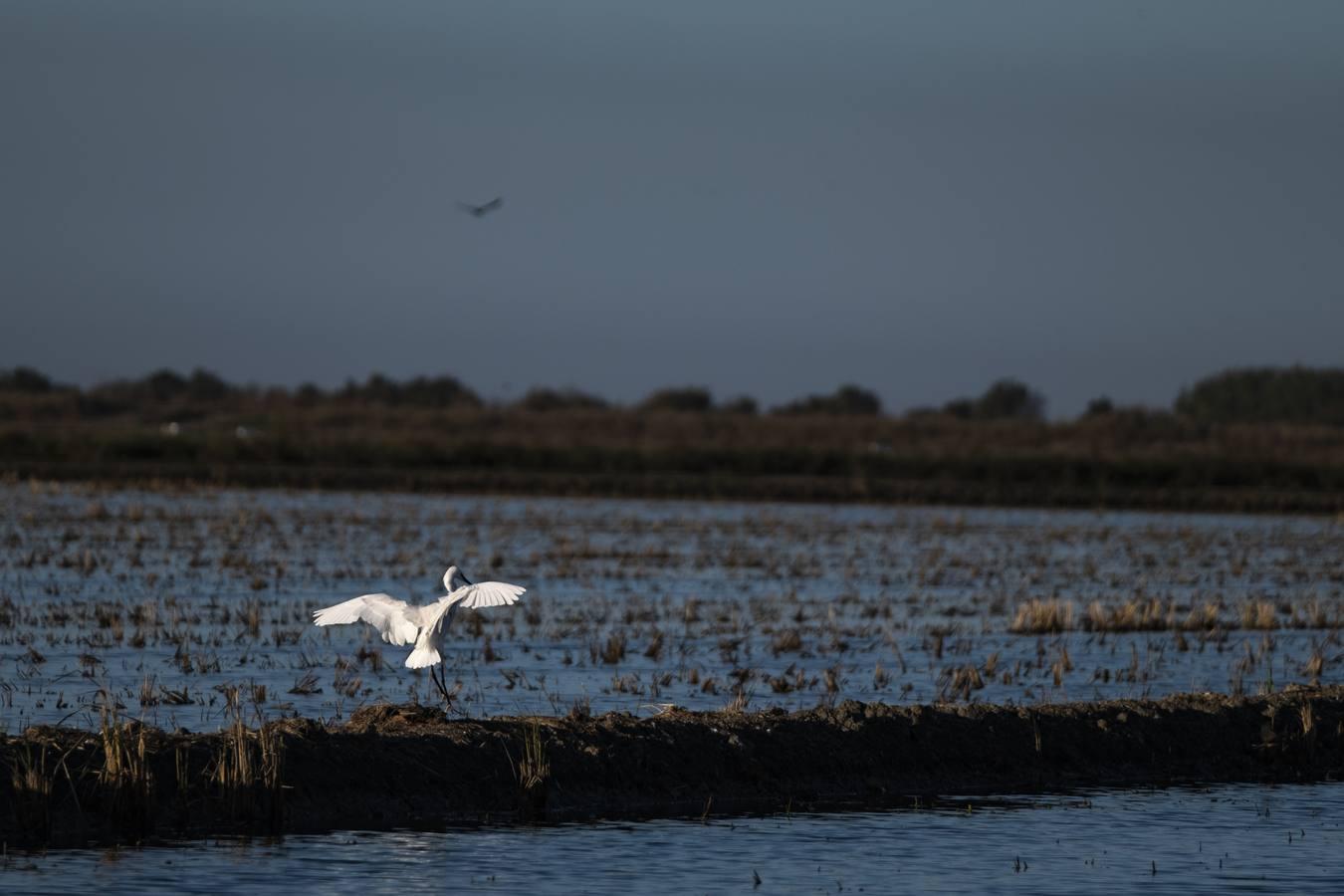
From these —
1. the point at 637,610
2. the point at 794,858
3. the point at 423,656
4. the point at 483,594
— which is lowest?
the point at 794,858

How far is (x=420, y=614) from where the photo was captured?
9.99m

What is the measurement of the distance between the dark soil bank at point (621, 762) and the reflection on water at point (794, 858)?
342mm

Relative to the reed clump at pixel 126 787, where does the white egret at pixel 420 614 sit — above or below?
above

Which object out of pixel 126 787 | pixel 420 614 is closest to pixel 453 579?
pixel 420 614

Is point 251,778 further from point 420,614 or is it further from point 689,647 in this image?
point 689,647

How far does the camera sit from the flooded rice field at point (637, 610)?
12414 millimetres

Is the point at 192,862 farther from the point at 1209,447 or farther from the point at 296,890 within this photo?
the point at 1209,447

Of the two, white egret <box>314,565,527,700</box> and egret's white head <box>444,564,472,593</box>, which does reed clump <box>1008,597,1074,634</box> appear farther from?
white egret <box>314,565,527,700</box>

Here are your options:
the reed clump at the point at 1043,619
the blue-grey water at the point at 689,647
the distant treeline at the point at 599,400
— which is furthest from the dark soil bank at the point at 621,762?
the distant treeline at the point at 599,400

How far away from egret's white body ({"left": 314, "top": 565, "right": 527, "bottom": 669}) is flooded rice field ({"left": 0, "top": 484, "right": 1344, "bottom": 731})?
84cm

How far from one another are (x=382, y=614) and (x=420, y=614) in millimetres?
289

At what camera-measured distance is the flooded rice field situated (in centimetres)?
1241

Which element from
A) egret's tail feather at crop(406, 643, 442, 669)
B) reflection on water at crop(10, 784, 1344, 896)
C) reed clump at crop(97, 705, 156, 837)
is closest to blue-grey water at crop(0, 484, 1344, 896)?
reflection on water at crop(10, 784, 1344, 896)

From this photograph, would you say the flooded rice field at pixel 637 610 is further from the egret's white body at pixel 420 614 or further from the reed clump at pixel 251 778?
the egret's white body at pixel 420 614
